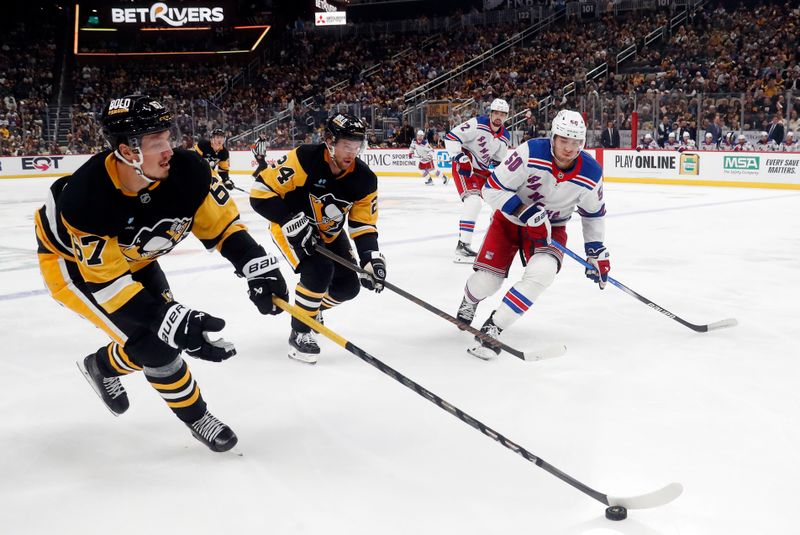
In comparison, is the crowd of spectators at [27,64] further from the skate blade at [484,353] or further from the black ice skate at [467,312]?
the skate blade at [484,353]

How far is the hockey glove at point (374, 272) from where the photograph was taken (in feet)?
11.3

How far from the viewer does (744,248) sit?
646 cm

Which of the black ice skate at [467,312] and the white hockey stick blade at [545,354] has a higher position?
the black ice skate at [467,312]

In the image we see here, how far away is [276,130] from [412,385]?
1727 centimetres

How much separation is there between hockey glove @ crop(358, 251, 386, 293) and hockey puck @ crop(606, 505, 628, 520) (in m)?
1.66

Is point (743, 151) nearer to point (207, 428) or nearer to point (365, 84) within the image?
point (207, 428)

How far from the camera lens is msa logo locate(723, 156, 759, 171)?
12109 mm

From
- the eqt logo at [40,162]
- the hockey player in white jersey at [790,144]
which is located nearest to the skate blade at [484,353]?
the hockey player in white jersey at [790,144]

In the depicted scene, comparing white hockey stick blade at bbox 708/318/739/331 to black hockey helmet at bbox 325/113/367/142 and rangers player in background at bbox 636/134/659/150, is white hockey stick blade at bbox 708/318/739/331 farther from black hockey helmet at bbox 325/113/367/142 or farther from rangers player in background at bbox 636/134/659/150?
rangers player in background at bbox 636/134/659/150

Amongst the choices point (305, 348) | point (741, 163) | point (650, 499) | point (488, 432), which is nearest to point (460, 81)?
point (741, 163)

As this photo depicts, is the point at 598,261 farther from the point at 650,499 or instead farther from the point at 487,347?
the point at 650,499

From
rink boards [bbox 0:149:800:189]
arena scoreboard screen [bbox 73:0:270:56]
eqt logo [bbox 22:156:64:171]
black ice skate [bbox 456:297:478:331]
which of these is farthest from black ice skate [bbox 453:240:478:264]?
arena scoreboard screen [bbox 73:0:270:56]

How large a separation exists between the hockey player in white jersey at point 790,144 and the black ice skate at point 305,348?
35.8 ft

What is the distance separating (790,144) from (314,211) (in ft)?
35.4
